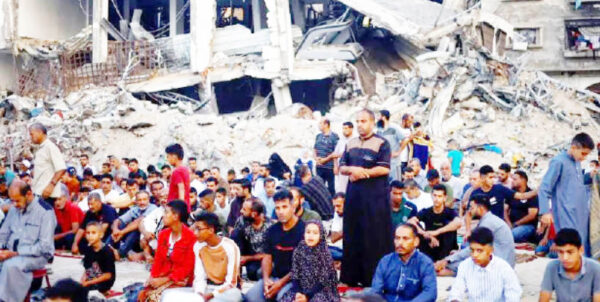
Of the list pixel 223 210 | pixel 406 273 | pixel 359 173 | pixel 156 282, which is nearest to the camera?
pixel 406 273

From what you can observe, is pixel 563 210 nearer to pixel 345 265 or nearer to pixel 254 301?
pixel 345 265

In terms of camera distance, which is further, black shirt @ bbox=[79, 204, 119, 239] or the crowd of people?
black shirt @ bbox=[79, 204, 119, 239]

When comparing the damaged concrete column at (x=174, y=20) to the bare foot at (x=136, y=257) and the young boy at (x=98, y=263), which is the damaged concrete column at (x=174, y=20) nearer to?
the bare foot at (x=136, y=257)

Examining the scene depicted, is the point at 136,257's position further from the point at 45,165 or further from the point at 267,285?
the point at 267,285

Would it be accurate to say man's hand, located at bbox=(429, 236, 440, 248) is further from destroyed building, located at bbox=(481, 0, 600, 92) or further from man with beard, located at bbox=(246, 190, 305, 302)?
destroyed building, located at bbox=(481, 0, 600, 92)

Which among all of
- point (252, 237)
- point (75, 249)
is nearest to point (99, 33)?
point (75, 249)

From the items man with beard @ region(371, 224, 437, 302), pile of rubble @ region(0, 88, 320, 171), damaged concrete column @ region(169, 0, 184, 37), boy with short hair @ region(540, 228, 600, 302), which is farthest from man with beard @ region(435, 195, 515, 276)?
damaged concrete column @ region(169, 0, 184, 37)

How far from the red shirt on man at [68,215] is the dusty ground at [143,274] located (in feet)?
1.60

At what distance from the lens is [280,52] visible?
69.7 ft

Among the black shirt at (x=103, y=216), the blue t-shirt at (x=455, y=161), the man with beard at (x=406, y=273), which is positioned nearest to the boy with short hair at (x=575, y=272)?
the man with beard at (x=406, y=273)

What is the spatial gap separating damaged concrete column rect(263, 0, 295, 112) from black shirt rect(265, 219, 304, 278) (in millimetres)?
14409

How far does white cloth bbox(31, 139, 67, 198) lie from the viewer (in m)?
8.57

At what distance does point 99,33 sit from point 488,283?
19.0 metres

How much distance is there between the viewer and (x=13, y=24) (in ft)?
76.4
